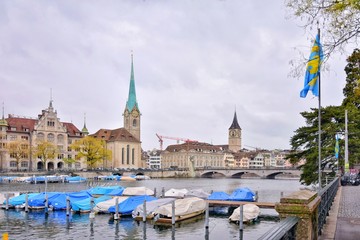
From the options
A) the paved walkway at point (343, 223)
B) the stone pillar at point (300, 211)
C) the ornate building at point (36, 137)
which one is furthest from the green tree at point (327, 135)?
the ornate building at point (36, 137)

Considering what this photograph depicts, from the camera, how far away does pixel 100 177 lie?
114000mm

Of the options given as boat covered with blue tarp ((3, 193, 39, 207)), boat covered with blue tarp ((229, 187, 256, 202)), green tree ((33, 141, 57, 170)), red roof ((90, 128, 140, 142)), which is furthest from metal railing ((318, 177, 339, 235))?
red roof ((90, 128, 140, 142))

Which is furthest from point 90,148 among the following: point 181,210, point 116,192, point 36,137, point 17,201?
point 181,210

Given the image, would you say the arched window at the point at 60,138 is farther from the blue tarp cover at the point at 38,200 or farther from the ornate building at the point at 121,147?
the blue tarp cover at the point at 38,200

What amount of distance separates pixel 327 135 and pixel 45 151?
8523 cm

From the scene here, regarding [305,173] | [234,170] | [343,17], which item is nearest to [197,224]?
[305,173]

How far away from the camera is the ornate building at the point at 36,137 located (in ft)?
378

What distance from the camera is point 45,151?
113000 millimetres

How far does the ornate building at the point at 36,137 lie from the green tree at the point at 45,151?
2.42m

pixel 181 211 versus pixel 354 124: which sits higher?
pixel 354 124

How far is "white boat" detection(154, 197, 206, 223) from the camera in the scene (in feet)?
114

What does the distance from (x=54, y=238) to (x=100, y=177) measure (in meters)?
85.9

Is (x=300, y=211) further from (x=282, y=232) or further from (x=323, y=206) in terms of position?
(x=323, y=206)

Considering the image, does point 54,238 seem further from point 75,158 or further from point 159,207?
point 75,158
